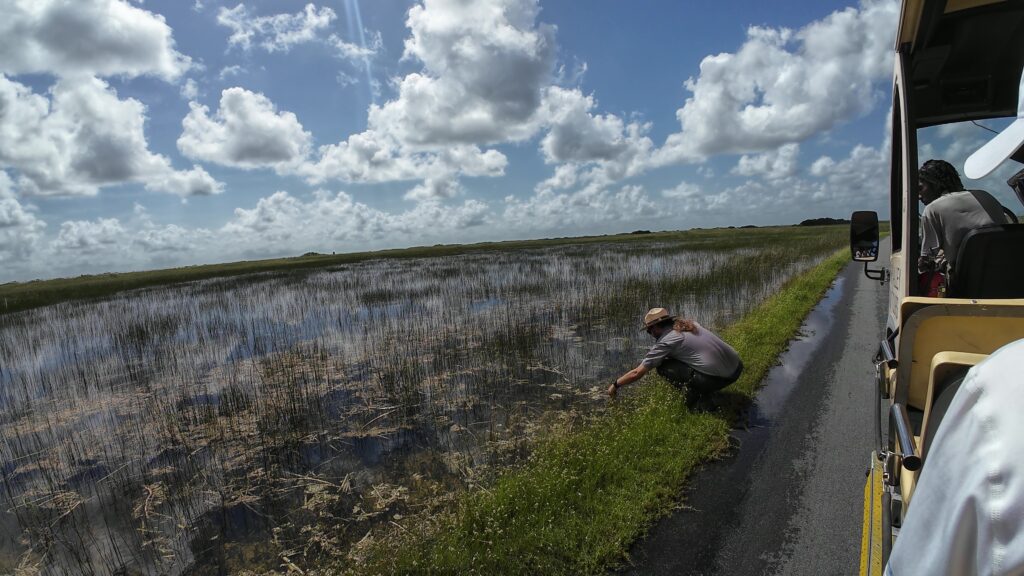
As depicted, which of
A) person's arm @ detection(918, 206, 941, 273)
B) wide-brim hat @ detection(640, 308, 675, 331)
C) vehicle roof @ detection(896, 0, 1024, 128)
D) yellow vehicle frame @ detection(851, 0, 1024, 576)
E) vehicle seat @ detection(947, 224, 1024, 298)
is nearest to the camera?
yellow vehicle frame @ detection(851, 0, 1024, 576)

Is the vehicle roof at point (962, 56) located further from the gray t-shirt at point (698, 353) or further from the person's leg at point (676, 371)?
the person's leg at point (676, 371)

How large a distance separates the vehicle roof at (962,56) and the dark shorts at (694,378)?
279cm

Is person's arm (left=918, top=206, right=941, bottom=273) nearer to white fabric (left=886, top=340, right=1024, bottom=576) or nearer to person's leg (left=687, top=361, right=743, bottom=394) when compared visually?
person's leg (left=687, top=361, right=743, bottom=394)

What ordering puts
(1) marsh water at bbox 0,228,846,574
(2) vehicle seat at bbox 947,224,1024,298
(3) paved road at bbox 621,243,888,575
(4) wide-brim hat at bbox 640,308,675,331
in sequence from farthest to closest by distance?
(4) wide-brim hat at bbox 640,308,675,331
(1) marsh water at bbox 0,228,846,574
(3) paved road at bbox 621,243,888,575
(2) vehicle seat at bbox 947,224,1024,298

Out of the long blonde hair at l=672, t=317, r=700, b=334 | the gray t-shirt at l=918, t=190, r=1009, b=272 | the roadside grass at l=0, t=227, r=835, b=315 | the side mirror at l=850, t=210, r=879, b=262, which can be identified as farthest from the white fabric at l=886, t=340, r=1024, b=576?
the roadside grass at l=0, t=227, r=835, b=315

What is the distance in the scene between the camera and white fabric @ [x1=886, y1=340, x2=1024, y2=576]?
73cm

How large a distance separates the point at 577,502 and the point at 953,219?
3.31 meters

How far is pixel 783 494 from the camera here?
11.8 ft

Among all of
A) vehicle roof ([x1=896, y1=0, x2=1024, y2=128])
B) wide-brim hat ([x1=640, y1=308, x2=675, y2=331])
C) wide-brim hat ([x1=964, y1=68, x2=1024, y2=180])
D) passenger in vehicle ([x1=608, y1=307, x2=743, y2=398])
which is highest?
vehicle roof ([x1=896, y1=0, x2=1024, y2=128])

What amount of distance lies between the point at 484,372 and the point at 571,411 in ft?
7.21

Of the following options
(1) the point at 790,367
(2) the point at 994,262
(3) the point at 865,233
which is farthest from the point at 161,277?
(2) the point at 994,262

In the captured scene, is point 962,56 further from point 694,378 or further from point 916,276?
point 694,378

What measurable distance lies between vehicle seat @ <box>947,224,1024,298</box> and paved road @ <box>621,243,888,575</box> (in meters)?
1.70

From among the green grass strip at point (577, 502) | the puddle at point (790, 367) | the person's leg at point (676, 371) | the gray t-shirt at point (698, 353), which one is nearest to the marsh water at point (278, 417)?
the green grass strip at point (577, 502)
